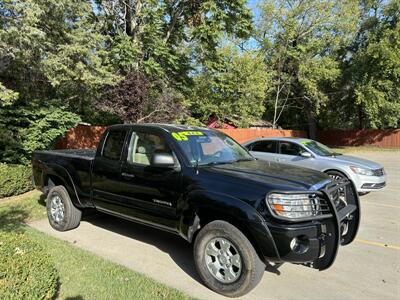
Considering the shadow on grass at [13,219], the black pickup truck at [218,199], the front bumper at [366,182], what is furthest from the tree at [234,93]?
the black pickup truck at [218,199]

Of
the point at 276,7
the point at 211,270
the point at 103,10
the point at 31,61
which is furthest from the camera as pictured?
the point at 276,7

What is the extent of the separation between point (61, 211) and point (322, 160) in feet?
21.2

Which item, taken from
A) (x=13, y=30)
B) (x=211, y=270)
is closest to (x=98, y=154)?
(x=211, y=270)

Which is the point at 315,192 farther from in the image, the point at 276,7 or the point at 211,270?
the point at 276,7

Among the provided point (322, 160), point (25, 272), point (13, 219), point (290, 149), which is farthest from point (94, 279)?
point (290, 149)

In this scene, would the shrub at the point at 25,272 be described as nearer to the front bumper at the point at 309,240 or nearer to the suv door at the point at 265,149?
the front bumper at the point at 309,240

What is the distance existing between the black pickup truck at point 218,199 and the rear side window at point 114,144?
0.02m

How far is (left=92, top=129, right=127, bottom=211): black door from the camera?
5391 millimetres

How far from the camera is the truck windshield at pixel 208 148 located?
4738 mm

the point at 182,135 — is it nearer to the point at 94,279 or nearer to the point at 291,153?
the point at 94,279

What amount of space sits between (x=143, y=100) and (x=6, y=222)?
6283mm

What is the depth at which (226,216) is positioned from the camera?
160 inches

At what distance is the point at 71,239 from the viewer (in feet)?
19.5

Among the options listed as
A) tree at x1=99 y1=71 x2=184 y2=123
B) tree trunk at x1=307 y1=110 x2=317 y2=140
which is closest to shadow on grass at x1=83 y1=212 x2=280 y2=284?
tree at x1=99 y1=71 x2=184 y2=123
